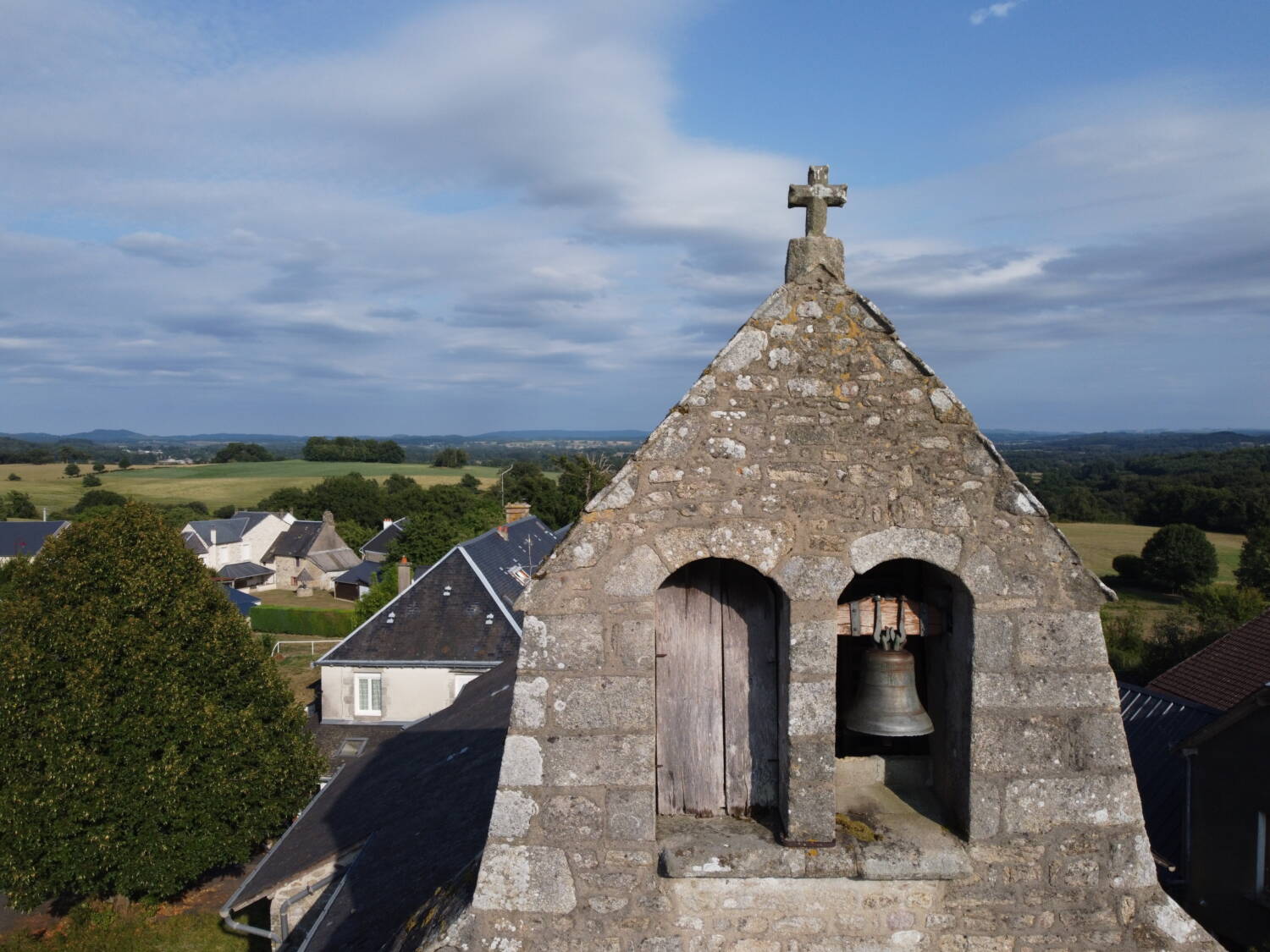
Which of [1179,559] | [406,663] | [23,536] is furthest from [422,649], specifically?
[23,536]

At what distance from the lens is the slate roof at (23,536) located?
51594 millimetres

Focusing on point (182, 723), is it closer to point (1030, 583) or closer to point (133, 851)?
point (133, 851)

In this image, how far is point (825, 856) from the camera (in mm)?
3281

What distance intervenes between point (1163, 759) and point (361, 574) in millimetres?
49408

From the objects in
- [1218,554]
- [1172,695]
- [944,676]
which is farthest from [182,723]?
[1218,554]

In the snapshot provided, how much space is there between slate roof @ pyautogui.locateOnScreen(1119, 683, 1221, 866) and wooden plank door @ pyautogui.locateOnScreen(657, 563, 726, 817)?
11.1 m

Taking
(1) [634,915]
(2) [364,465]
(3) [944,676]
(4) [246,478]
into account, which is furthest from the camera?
(2) [364,465]

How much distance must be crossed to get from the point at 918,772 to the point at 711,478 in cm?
188

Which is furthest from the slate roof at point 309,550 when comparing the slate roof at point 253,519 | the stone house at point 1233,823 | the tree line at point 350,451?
the tree line at point 350,451

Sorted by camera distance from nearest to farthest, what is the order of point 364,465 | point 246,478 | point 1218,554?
1. point 1218,554
2. point 246,478
3. point 364,465

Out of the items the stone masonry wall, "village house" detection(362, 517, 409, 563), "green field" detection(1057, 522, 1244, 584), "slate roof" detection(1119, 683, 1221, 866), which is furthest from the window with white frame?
"village house" detection(362, 517, 409, 563)

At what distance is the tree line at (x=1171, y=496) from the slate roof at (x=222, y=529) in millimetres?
56340

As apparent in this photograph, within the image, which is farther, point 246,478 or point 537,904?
point 246,478

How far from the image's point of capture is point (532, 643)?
10.7ft
